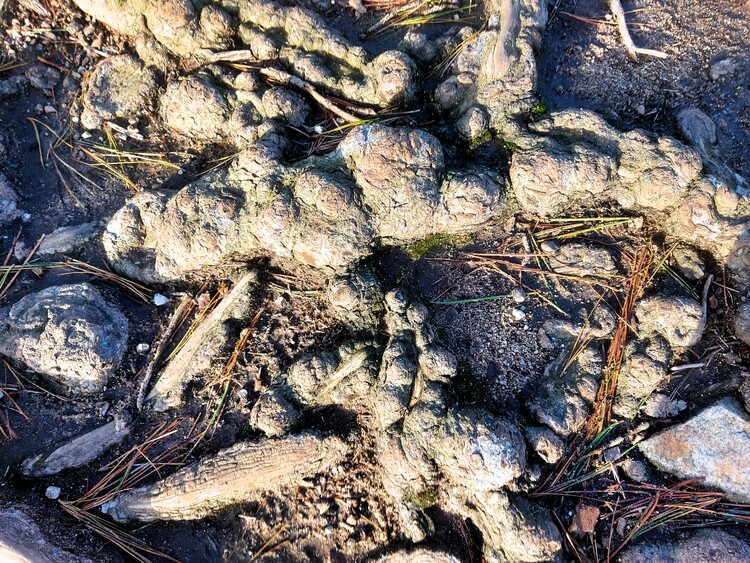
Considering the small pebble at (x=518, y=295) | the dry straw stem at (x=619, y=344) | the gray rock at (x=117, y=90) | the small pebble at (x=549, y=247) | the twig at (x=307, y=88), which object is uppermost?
the gray rock at (x=117, y=90)

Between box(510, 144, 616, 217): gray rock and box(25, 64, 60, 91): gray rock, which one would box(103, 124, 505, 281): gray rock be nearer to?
box(510, 144, 616, 217): gray rock

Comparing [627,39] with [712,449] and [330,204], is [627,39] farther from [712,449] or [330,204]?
[712,449]

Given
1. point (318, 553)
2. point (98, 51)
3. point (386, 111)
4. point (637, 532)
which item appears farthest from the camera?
point (98, 51)

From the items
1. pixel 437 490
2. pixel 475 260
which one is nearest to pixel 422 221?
pixel 475 260

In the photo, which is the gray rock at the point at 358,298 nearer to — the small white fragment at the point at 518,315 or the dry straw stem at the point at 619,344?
the small white fragment at the point at 518,315

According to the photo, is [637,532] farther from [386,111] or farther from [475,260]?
[386,111]

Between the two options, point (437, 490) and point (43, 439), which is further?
point (43, 439)

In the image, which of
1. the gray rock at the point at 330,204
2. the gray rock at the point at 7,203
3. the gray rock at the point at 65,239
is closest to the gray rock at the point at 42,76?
the gray rock at the point at 7,203
